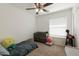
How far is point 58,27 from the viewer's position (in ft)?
3.37

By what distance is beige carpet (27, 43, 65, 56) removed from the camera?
93cm

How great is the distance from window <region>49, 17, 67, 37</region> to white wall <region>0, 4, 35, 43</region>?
0.24m

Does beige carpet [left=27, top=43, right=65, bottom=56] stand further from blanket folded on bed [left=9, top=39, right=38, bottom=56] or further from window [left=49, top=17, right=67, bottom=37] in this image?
window [left=49, top=17, right=67, bottom=37]

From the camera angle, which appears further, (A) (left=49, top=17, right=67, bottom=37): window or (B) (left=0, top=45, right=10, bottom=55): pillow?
(A) (left=49, top=17, right=67, bottom=37): window

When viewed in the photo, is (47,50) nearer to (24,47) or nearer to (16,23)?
(24,47)

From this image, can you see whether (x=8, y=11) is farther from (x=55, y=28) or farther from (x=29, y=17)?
(x=55, y=28)

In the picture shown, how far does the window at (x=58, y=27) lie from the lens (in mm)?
989

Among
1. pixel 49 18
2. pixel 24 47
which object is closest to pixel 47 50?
pixel 24 47

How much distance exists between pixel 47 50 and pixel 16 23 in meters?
0.50

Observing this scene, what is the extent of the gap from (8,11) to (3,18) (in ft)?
0.32

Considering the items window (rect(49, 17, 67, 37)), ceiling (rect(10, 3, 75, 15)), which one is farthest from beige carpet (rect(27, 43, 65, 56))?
ceiling (rect(10, 3, 75, 15))

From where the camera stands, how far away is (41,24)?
3.47 feet

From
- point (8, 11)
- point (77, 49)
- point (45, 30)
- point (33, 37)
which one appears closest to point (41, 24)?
point (45, 30)

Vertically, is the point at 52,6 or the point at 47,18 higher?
the point at 52,6
